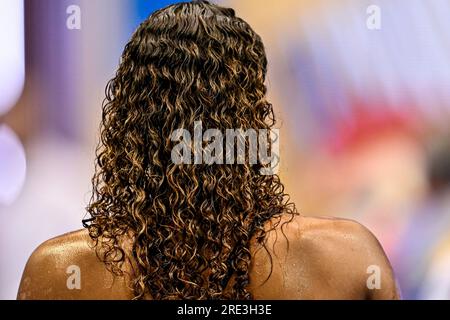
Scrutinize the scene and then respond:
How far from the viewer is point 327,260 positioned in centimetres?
125

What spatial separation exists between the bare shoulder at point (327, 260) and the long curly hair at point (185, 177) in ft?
0.18

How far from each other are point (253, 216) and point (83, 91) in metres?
0.93

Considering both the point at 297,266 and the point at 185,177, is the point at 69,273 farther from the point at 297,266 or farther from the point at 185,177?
the point at 297,266

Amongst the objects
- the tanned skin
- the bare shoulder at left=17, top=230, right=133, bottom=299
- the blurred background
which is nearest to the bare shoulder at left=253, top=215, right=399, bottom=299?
the tanned skin

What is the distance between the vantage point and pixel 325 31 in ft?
6.57

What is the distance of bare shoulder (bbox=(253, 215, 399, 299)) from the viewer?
1253 mm

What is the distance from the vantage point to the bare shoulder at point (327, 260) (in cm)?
125

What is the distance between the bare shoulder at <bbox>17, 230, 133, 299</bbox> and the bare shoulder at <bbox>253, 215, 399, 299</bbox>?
318 millimetres

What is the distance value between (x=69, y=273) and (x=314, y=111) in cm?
98

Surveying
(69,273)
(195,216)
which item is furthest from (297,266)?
(69,273)

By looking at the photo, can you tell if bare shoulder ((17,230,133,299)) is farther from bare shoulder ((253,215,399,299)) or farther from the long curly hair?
bare shoulder ((253,215,399,299))

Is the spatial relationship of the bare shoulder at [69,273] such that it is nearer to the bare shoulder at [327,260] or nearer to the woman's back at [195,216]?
the woman's back at [195,216]
